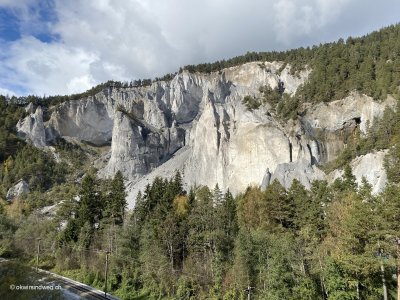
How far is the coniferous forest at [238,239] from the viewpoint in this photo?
33.5 meters

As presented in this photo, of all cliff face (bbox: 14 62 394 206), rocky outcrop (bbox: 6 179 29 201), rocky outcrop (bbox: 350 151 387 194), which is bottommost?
rocky outcrop (bbox: 350 151 387 194)

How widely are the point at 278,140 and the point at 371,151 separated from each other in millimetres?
26480

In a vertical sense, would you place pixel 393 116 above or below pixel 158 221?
above

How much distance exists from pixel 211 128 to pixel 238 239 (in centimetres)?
7488

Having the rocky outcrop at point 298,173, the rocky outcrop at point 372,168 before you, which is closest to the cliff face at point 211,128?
the rocky outcrop at point 298,173

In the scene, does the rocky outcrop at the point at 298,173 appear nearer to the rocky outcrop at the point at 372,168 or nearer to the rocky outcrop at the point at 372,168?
the rocky outcrop at the point at 372,168

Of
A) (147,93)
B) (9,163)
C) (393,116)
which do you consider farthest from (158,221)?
(147,93)

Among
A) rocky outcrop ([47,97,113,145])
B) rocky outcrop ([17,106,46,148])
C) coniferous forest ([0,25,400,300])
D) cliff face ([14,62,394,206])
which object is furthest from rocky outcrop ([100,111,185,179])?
coniferous forest ([0,25,400,300])

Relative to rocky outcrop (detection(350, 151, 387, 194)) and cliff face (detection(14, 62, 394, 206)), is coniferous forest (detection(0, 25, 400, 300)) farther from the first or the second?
cliff face (detection(14, 62, 394, 206))

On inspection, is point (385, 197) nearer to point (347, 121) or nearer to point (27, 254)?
point (27, 254)

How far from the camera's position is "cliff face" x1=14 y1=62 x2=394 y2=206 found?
97938mm

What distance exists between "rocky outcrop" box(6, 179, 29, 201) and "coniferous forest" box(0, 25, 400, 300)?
206ft

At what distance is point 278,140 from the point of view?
325ft

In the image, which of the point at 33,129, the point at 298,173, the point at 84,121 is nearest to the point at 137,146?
the point at 84,121
